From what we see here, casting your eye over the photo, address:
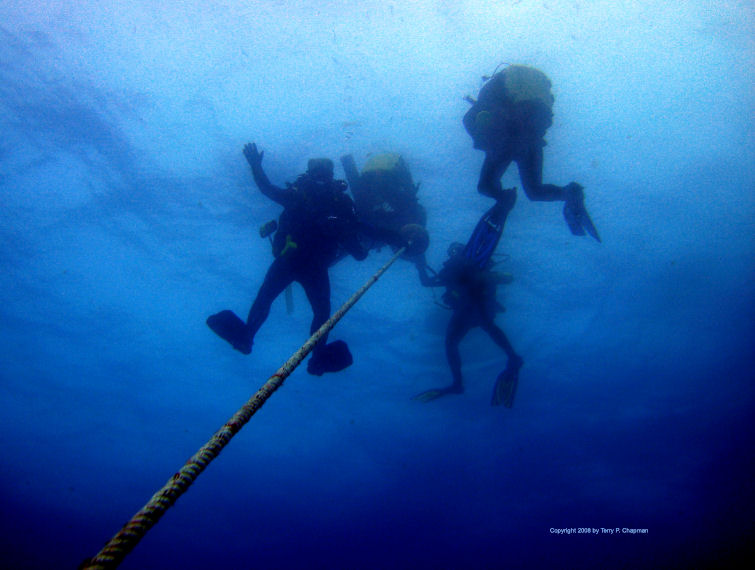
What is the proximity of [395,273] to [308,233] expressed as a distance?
8.37m

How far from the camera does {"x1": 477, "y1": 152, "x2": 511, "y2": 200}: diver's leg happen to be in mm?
5742

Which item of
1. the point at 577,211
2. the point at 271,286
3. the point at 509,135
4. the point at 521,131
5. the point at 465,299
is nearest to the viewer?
the point at 577,211

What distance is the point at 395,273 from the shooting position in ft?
48.0

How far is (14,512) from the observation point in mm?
38406

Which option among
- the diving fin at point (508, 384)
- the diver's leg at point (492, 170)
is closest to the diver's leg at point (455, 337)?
the diving fin at point (508, 384)

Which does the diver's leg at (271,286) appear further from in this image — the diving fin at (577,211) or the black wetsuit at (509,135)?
the diving fin at (577,211)

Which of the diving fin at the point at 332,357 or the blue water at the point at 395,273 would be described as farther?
the blue water at the point at 395,273

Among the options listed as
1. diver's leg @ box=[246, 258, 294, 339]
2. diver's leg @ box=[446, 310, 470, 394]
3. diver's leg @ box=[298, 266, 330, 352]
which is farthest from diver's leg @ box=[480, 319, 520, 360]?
diver's leg @ box=[246, 258, 294, 339]

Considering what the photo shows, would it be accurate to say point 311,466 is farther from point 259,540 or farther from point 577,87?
point 577,87

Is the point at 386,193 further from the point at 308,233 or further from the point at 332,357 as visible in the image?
the point at 332,357

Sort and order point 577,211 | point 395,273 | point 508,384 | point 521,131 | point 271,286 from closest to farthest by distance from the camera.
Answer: point 577,211 < point 521,131 < point 271,286 < point 508,384 < point 395,273

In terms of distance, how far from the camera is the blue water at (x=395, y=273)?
9.80m

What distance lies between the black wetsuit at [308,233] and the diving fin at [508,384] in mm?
4562

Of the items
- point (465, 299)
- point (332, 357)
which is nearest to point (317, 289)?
point (332, 357)
